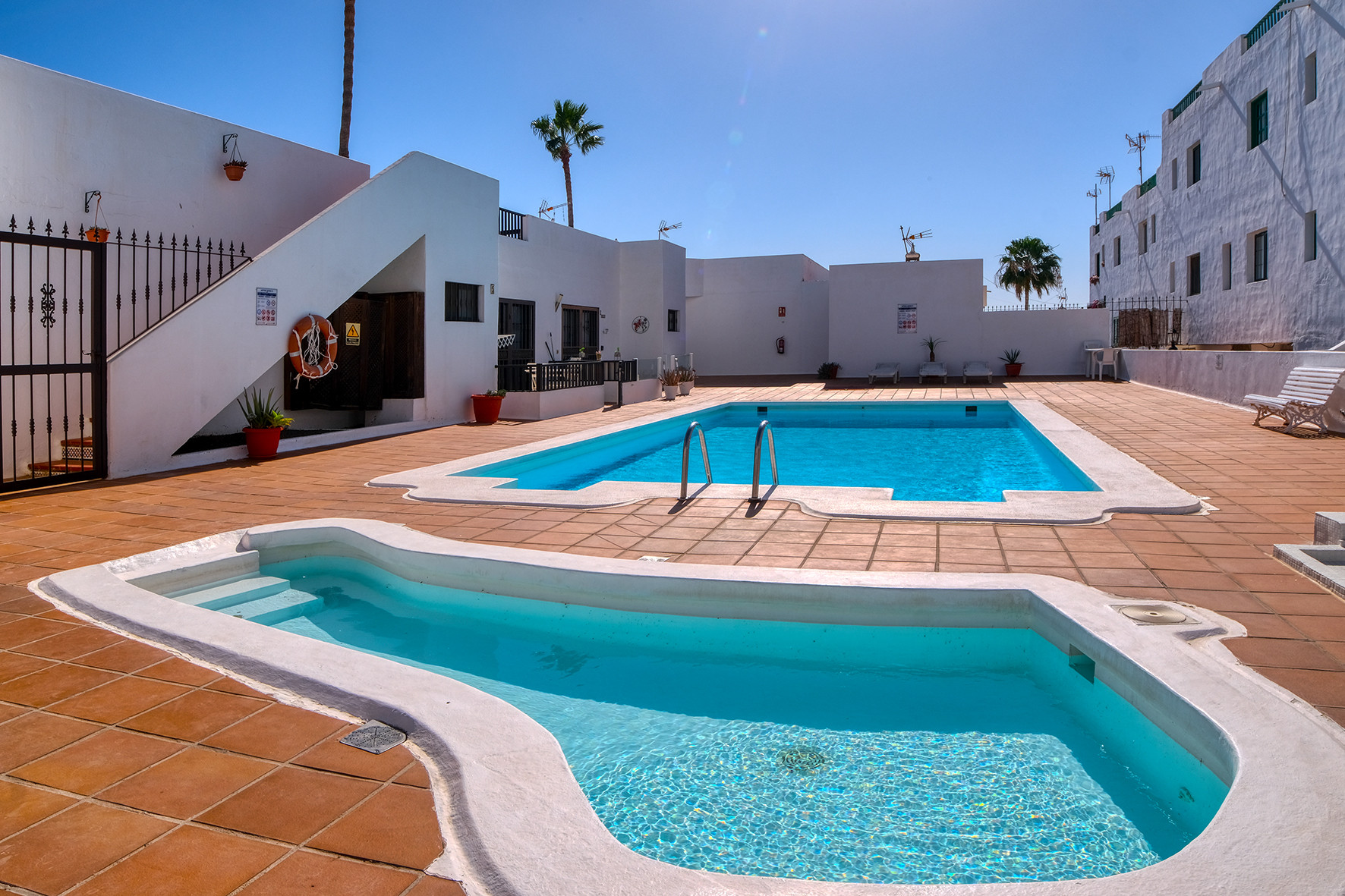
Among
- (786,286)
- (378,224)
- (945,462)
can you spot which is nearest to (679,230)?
(786,286)

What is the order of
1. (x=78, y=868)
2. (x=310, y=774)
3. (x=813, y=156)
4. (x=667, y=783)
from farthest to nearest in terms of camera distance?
1. (x=813, y=156)
2. (x=667, y=783)
3. (x=310, y=774)
4. (x=78, y=868)

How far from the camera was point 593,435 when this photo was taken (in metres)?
10.1

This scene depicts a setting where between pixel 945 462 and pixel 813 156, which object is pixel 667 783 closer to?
pixel 945 462

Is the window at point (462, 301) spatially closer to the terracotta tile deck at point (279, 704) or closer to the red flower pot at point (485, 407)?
the red flower pot at point (485, 407)

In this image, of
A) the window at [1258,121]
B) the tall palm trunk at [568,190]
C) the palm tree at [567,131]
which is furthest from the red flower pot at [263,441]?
the palm tree at [567,131]

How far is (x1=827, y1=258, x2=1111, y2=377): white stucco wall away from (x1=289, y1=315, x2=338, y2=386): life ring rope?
46.4ft

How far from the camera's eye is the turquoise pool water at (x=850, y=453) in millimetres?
8133

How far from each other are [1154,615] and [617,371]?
12495 mm

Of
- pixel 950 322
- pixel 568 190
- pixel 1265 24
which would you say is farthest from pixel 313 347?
pixel 568 190

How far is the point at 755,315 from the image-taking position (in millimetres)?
23641

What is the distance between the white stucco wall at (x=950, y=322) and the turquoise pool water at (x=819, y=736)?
1810 cm

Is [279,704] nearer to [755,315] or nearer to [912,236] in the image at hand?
[912,236]

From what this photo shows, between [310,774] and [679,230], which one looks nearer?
[310,774]

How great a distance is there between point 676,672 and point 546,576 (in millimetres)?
911
